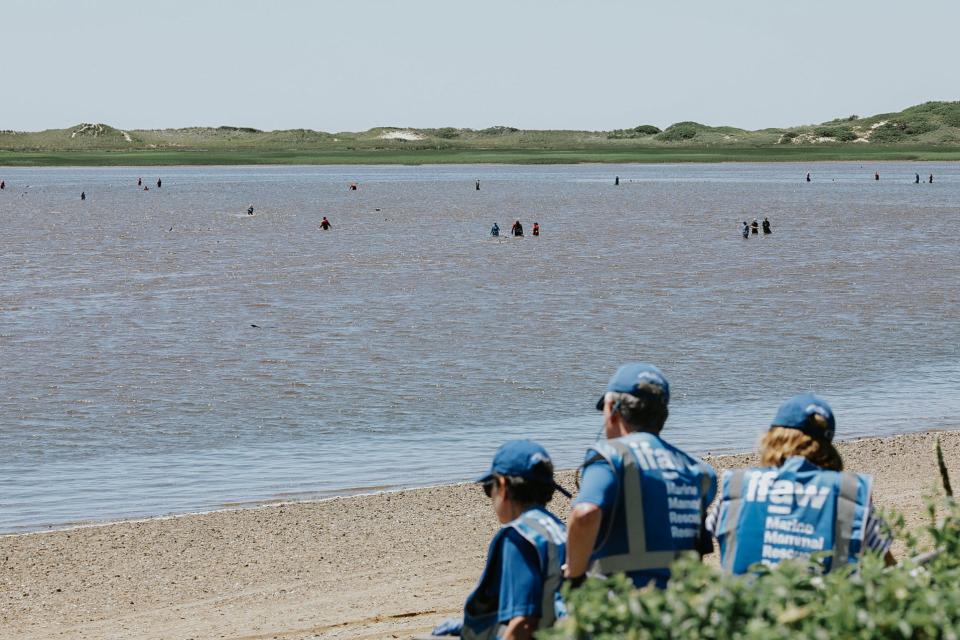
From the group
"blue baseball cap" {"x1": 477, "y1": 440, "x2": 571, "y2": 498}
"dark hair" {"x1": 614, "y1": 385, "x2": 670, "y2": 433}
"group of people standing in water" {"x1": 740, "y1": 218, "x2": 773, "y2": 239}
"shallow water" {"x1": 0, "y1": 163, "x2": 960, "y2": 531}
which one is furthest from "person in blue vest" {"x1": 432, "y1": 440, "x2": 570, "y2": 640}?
"group of people standing in water" {"x1": 740, "y1": 218, "x2": 773, "y2": 239}

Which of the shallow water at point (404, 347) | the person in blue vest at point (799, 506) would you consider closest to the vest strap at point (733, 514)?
the person in blue vest at point (799, 506)

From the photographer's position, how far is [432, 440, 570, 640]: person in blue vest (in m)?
5.32

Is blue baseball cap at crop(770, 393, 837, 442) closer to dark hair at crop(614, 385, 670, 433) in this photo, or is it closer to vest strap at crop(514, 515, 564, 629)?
dark hair at crop(614, 385, 670, 433)

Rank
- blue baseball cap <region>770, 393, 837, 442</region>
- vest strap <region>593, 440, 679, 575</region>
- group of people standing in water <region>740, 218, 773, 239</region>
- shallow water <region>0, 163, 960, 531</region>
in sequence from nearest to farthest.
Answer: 1. vest strap <region>593, 440, 679, 575</region>
2. blue baseball cap <region>770, 393, 837, 442</region>
3. shallow water <region>0, 163, 960, 531</region>
4. group of people standing in water <region>740, 218, 773, 239</region>

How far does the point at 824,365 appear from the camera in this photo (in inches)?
991

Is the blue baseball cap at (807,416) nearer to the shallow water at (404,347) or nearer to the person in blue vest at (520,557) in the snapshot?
the person in blue vest at (520,557)

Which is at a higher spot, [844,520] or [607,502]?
[607,502]

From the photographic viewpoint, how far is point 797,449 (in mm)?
5605

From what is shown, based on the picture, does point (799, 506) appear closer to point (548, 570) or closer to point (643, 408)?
point (643, 408)

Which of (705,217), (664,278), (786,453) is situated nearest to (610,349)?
(664,278)

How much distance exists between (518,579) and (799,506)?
3.77 ft

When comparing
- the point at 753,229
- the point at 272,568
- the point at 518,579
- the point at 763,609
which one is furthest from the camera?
the point at 753,229

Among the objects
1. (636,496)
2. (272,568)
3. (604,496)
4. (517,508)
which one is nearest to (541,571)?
(517,508)

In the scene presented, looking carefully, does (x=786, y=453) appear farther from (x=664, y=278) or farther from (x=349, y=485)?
(x=664, y=278)
